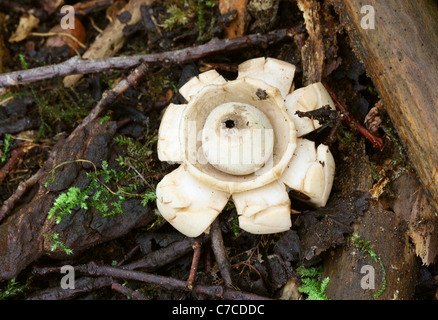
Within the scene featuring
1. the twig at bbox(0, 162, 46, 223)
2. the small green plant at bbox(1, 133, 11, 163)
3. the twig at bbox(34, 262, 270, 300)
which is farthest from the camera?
the small green plant at bbox(1, 133, 11, 163)

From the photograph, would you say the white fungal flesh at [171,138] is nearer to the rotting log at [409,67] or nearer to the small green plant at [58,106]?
the small green plant at [58,106]

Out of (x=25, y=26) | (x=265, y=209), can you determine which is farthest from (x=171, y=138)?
(x=25, y=26)

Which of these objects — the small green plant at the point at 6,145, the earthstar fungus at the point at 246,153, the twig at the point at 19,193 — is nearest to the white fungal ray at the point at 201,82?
the earthstar fungus at the point at 246,153

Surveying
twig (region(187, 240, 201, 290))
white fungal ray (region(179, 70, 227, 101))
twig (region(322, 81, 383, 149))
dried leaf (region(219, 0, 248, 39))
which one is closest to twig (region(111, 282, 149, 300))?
twig (region(187, 240, 201, 290))

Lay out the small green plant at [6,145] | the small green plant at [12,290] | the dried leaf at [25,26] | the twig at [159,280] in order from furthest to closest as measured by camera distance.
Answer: the dried leaf at [25,26], the small green plant at [6,145], the small green plant at [12,290], the twig at [159,280]

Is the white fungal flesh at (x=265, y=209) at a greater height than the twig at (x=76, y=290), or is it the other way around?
the white fungal flesh at (x=265, y=209)

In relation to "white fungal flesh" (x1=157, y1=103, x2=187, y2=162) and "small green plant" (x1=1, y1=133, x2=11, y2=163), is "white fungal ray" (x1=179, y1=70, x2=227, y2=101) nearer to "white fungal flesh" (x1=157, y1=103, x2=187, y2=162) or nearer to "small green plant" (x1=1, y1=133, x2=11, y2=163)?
"white fungal flesh" (x1=157, y1=103, x2=187, y2=162)

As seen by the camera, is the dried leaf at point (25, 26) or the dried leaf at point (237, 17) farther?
the dried leaf at point (25, 26)

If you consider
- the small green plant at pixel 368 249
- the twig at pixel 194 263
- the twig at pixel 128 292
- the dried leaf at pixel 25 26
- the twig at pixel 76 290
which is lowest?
the twig at pixel 76 290
